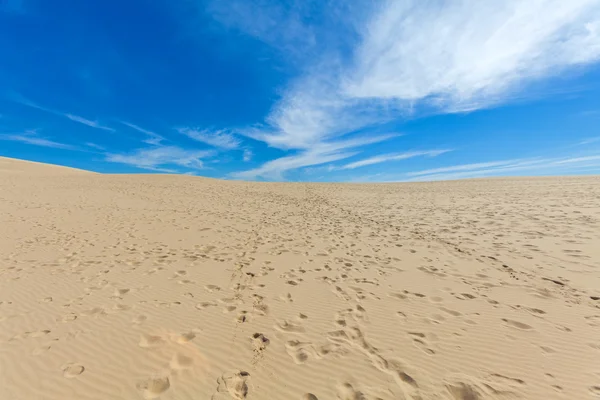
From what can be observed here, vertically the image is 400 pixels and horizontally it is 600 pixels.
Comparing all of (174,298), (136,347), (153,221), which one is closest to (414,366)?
(136,347)

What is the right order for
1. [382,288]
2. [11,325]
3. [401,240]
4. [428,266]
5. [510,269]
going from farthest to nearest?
[401,240]
[428,266]
[510,269]
[382,288]
[11,325]

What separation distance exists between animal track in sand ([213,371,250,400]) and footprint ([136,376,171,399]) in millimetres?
745

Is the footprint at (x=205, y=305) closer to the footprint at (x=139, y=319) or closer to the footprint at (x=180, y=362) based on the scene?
the footprint at (x=139, y=319)

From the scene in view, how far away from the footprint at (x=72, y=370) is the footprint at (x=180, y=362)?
4.33 ft

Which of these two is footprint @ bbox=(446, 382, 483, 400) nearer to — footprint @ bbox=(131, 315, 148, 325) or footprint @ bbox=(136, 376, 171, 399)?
footprint @ bbox=(136, 376, 171, 399)

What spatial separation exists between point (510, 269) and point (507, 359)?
4803 millimetres

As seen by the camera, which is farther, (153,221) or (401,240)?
(153,221)

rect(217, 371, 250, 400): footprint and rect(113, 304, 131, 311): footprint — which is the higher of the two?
rect(113, 304, 131, 311): footprint

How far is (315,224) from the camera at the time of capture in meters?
15.8

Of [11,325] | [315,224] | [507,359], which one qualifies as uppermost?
[315,224]

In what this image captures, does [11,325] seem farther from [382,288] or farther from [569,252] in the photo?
[569,252]

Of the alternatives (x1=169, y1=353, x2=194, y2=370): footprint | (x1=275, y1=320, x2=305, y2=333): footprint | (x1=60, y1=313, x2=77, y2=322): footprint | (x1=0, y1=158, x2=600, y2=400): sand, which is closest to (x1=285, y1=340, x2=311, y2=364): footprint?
(x1=0, y1=158, x2=600, y2=400): sand

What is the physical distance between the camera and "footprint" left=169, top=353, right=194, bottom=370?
4.25 meters

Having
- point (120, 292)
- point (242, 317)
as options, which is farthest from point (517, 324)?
point (120, 292)
